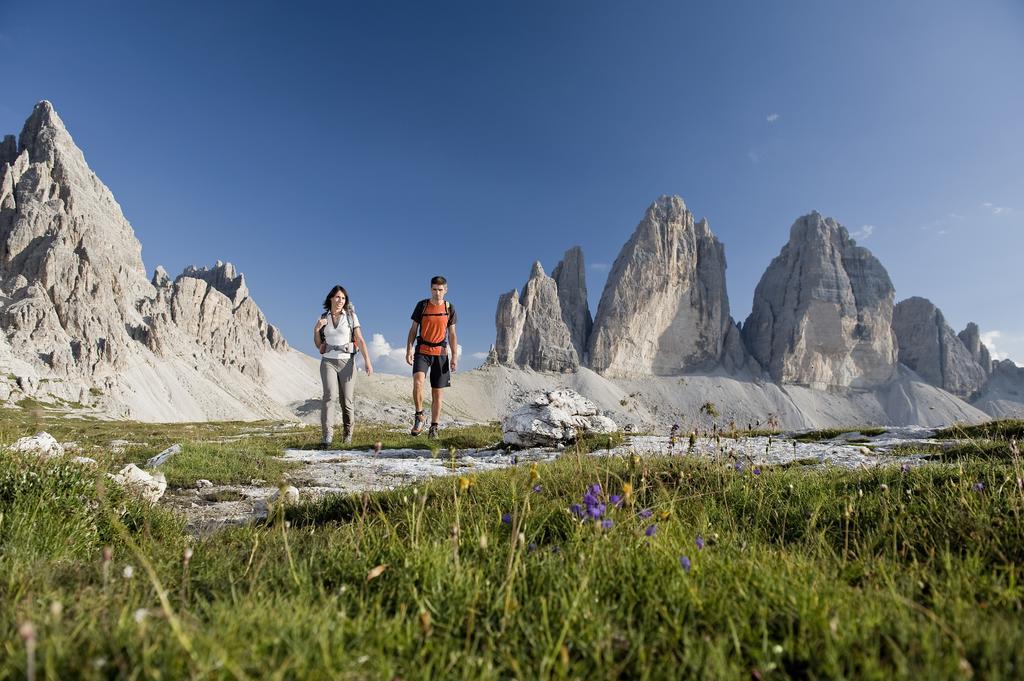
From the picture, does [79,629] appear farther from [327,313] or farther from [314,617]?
[327,313]

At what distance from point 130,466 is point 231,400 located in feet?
457

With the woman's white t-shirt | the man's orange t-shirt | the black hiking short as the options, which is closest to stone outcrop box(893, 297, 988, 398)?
the black hiking short

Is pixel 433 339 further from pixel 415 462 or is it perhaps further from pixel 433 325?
pixel 415 462

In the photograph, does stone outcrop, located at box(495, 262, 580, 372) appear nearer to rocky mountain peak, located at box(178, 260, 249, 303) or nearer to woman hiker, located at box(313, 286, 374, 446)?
rocky mountain peak, located at box(178, 260, 249, 303)

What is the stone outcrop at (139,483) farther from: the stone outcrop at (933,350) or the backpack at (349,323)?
the stone outcrop at (933,350)

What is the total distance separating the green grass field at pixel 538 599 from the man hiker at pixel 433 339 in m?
8.84

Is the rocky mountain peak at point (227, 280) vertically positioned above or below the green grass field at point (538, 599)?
above

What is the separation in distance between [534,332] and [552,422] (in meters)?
157

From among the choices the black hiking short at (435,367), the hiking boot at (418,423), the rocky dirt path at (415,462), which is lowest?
the rocky dirt path at (415,462)

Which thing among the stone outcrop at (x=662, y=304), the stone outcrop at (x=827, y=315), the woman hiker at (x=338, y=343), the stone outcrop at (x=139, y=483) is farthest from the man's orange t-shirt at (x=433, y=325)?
the stone outcrop at (x=827, y=315)

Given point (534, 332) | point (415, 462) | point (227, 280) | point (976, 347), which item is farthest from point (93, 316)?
point (976, 347)

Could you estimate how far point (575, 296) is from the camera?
188m

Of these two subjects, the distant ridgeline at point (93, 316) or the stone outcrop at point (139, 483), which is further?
the distant ridgeline at point (93, 316)

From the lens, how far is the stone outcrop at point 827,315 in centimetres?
16400
